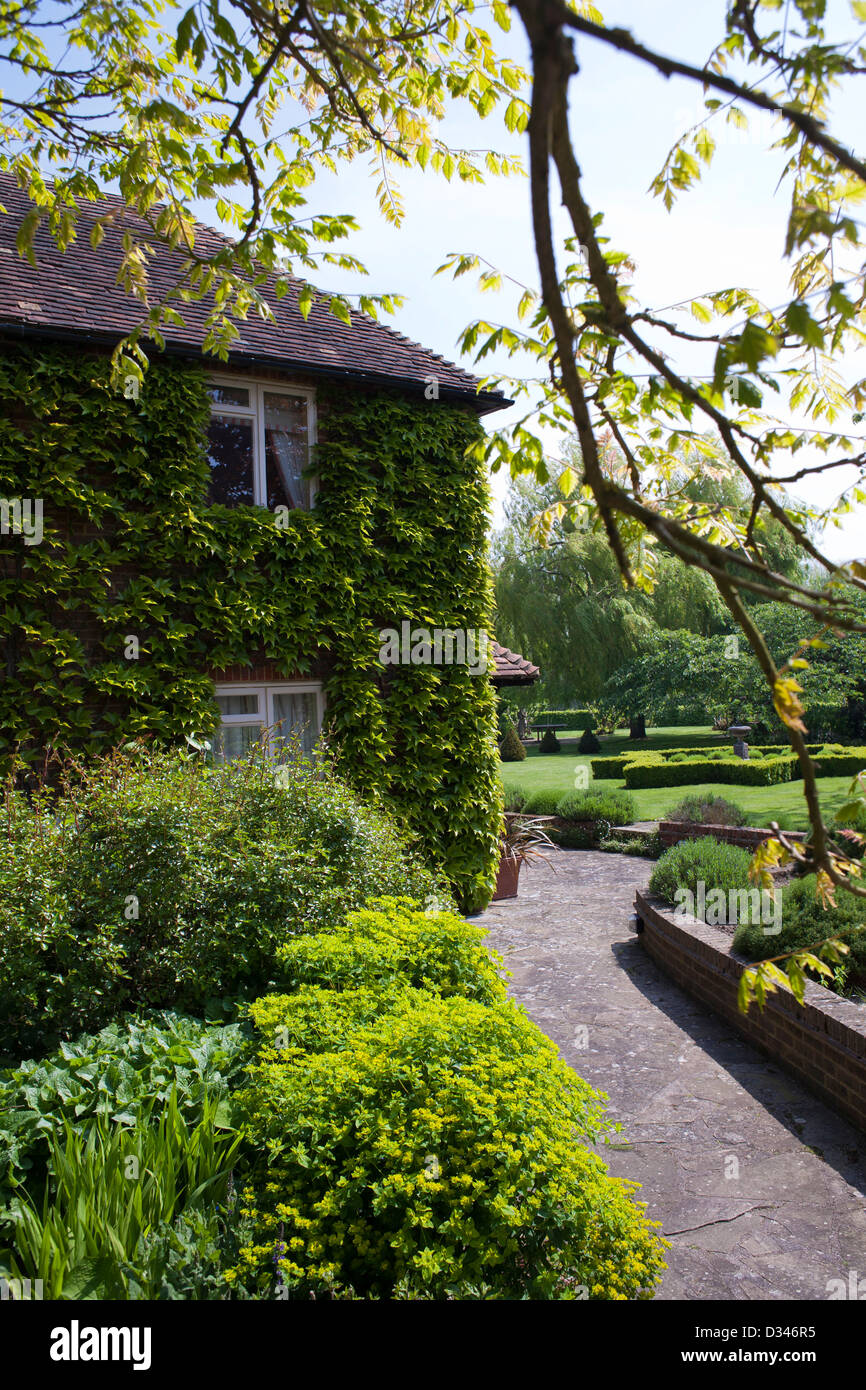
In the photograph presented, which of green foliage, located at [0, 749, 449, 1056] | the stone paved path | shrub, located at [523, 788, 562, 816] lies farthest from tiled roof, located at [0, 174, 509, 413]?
shrub, located at [523, 788, 562, 816]

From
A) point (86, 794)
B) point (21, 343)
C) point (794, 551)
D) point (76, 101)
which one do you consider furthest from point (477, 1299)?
point (794, 551)

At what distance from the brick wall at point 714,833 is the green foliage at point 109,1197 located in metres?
9.32

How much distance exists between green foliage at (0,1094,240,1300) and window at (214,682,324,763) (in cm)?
531

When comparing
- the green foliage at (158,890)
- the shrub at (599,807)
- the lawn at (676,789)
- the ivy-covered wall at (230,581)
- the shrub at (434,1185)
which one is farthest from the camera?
the lawn at (676,789)

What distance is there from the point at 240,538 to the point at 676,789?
587 inches

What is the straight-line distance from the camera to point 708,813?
13672mm

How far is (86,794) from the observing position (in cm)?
559

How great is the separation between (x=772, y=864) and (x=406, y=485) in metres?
8.40

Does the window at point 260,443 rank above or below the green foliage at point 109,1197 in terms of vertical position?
above

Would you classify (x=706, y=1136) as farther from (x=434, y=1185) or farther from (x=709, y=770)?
(x=709, y=770)

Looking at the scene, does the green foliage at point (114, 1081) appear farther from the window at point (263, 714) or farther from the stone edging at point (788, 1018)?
the window at point (263, 714)

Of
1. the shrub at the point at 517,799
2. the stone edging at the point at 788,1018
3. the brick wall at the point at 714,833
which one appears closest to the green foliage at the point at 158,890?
the stone edging at the point at 788,1018

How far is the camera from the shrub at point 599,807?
15.5 m

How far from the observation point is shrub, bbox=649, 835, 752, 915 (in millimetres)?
8297
